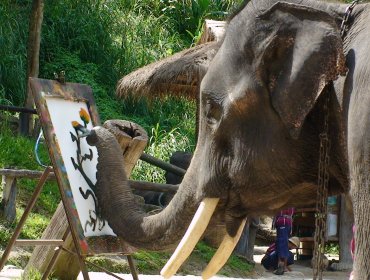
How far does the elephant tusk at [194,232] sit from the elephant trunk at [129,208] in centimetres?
7

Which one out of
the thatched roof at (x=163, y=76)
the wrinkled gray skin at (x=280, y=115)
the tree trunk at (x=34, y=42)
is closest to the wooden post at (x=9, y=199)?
the tree trunk at (x=34, y=42)

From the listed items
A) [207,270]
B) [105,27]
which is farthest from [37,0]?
[207,270]

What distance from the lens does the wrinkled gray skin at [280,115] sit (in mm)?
3184

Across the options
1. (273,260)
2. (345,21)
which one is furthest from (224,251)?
(273,260)

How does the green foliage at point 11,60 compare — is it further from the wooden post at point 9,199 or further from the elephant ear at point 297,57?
the elephant ear at point 297,57

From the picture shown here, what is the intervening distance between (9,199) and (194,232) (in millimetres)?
6156

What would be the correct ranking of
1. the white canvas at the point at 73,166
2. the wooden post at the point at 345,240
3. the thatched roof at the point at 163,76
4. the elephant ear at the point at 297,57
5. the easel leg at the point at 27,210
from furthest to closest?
the wooden post at the point at 345,240 < the thatched roof at the point at 163,76 < the easel leg at the point at 27,210 < the white canvas at the point at 73,166 < the elephant ear at the point at 297,57

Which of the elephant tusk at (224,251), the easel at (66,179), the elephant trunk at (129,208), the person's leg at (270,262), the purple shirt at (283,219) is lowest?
the person's leg at (270,262)

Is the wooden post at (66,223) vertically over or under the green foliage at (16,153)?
over

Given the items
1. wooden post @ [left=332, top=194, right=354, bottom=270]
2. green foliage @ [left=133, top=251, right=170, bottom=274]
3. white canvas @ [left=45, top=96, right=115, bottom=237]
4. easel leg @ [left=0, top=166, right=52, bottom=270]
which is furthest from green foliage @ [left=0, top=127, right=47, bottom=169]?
white canvas @ [left=45, top=96, right=115, bottom=237]

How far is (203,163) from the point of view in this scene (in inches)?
152

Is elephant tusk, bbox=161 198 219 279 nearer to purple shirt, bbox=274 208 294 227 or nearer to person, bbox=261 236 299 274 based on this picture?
purple shirt, bbox=274 208 294 227

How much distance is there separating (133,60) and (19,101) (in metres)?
2.71

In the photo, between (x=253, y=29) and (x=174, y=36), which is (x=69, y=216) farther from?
(x=174, y=36)
